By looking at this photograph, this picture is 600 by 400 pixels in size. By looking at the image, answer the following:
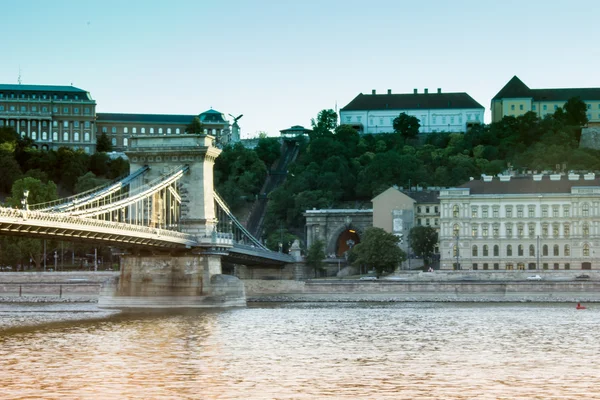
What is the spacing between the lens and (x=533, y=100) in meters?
132

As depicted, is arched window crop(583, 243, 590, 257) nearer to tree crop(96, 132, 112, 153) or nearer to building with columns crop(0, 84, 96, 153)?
building with columns crop(0, 84, 96, 153)

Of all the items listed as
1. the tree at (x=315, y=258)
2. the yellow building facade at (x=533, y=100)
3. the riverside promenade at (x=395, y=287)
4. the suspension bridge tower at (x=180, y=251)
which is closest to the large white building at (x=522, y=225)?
the riverside promenade at (x=395, y=287)

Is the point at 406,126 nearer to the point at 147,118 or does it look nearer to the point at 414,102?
the point at 414,102

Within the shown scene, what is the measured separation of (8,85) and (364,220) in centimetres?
5524

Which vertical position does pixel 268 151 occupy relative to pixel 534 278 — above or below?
above

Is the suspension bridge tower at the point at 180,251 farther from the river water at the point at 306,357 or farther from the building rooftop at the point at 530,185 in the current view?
the building rooftop at the point at 530,185

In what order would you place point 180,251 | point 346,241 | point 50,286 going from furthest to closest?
point 346,241 < point 50,286 < point 180,251

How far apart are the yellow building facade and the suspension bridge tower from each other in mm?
75740

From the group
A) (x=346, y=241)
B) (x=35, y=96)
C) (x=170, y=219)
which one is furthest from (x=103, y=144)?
(x=170, y=219)

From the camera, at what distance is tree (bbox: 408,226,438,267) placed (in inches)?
3250

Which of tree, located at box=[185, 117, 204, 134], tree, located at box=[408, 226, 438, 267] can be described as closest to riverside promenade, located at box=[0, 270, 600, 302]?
tree, located at box=[408, 226, 438, 267]

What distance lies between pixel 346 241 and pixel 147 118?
54.8m

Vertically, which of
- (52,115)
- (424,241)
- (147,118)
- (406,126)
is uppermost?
(147,118)

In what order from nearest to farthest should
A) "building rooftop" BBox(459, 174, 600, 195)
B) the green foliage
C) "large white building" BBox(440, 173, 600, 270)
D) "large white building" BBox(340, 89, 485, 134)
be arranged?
"large white building" BBox(440, 173, 600, 270)
"building rooftop" BBox(459, 174, 600, 195)
the green foliage
"large white building" BBox(340, 89, 485, 134)
